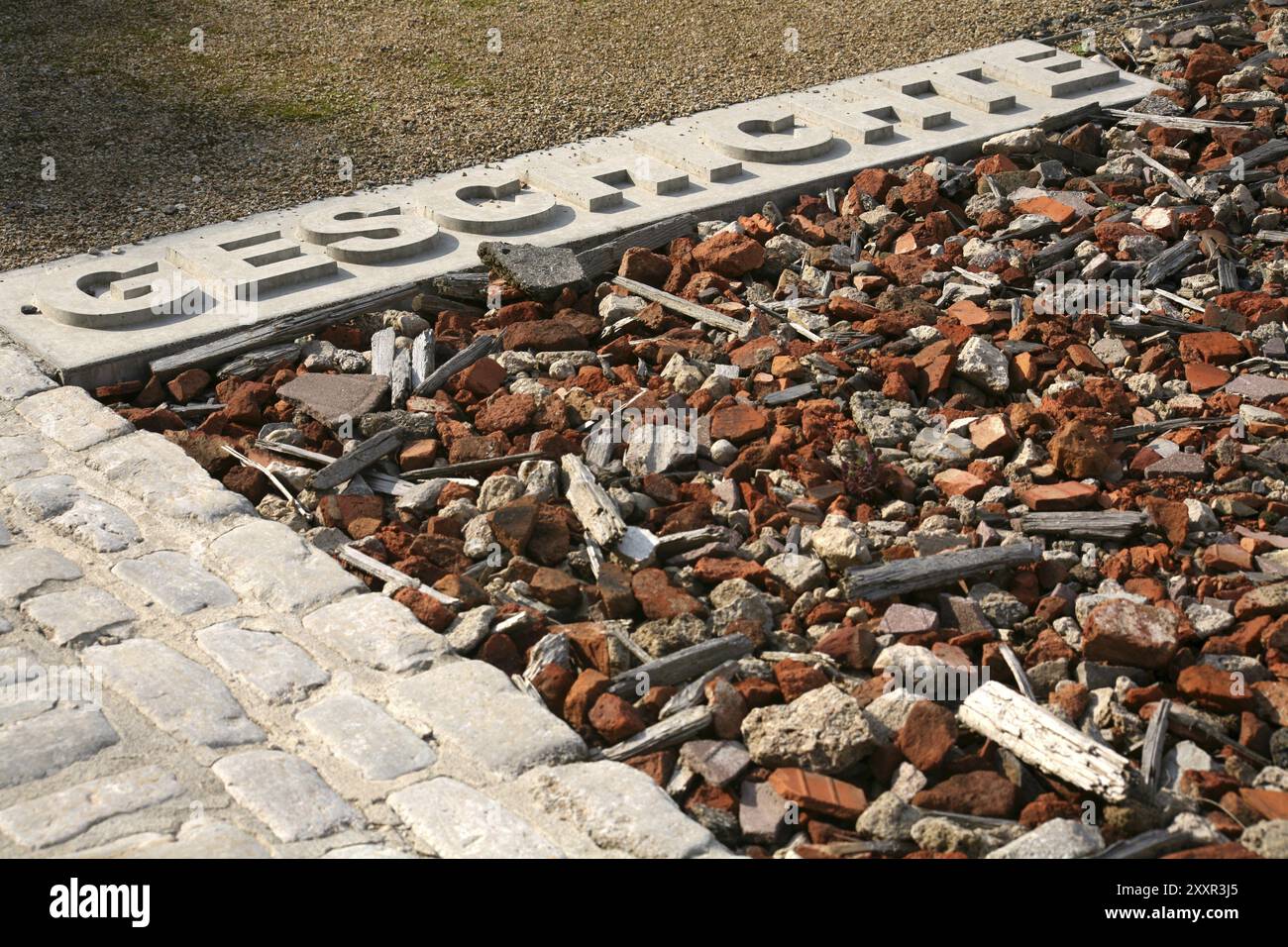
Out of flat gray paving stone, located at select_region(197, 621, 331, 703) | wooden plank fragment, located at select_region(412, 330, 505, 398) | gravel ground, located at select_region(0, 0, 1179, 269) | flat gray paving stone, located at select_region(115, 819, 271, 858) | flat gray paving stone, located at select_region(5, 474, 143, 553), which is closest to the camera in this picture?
flat gray paving stone, located at select_region(115, 819, 271, 858)

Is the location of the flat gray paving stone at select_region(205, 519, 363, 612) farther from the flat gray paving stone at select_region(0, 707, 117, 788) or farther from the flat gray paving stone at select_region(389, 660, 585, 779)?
the flat gray paving stone at select_region(0, 707, 117, 788)

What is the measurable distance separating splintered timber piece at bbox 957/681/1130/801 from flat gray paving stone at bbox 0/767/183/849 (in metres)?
2.07

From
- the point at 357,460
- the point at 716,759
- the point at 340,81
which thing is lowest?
the point at 716,759

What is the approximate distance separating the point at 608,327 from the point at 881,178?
2.02m

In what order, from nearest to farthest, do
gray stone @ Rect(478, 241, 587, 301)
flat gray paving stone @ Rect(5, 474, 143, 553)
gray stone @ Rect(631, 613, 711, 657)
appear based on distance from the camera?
gray stone @ Rect(631, 613, 711, 657)
flat gray paving stone @ Rect(5, 474, 143, 553)
gray stone @ Rect(478, 241, 587, 301)

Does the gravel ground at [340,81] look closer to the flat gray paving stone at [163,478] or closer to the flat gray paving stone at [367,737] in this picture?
the flat gray paving stone at [163,478]

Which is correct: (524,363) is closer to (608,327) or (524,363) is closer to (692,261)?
(608,327)

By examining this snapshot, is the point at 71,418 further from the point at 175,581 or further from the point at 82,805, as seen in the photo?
the point at 82,805

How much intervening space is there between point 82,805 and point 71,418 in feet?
7.67

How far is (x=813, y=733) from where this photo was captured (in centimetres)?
364

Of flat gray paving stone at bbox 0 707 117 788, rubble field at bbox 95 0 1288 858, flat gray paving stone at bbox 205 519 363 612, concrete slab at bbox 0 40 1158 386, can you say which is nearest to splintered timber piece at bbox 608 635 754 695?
rubble field at bbox 95 0 1288 858

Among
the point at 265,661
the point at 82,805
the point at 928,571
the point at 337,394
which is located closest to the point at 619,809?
the point at 265,661

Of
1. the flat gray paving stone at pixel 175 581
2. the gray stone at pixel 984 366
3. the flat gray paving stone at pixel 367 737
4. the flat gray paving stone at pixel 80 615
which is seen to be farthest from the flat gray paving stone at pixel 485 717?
the gray stone at pixel 984 366

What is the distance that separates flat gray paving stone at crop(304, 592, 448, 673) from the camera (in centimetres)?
400
